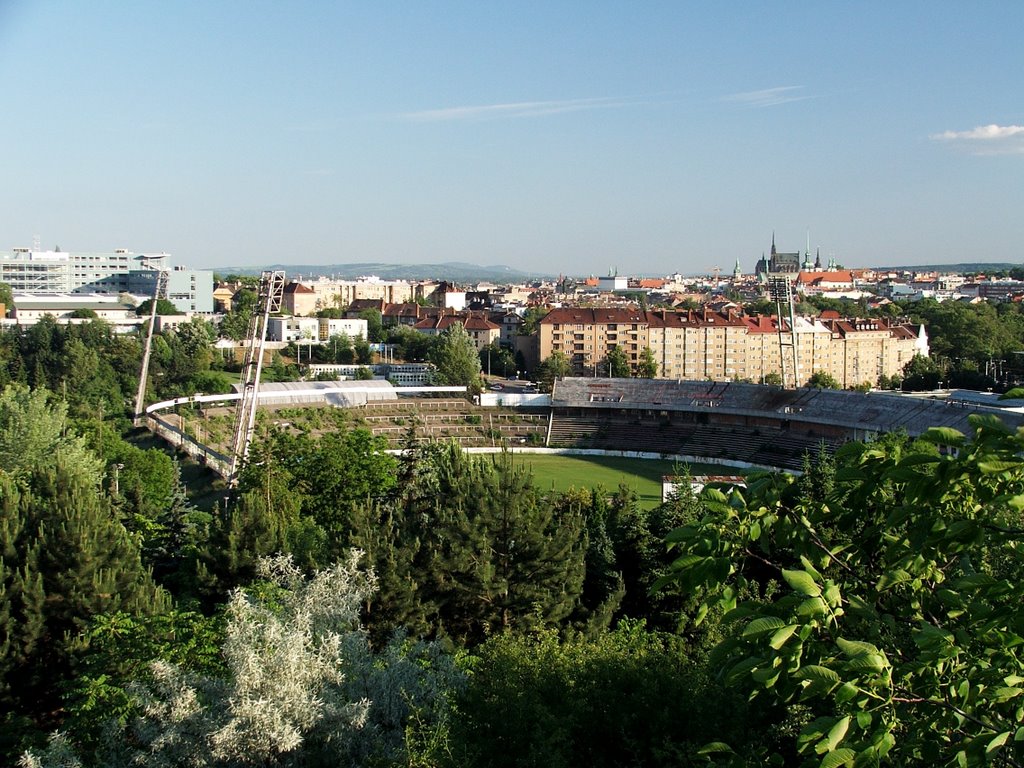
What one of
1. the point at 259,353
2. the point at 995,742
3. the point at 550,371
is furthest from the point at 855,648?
the point at 550,371

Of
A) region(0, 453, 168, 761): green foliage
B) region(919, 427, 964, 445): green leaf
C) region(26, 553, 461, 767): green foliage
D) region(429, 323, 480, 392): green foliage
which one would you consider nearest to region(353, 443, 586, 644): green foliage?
region(0, 453, 168, 761): green foliage

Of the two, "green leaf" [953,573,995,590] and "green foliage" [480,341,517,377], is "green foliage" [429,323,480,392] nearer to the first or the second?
"green foliage" [480,341,517,377]

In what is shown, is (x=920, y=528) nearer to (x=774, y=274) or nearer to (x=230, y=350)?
(x=774, y=274)

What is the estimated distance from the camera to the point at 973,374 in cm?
5066

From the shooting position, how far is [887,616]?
13.2 feet

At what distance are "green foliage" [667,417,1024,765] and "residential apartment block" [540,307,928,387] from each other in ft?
189

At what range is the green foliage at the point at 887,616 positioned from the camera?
320 cm

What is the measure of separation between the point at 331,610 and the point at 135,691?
189 centimetres

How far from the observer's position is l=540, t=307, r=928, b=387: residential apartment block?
61.7m

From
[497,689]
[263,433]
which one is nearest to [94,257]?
[263,433]

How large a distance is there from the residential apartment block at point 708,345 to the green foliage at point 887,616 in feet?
189

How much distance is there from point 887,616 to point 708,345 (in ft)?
195

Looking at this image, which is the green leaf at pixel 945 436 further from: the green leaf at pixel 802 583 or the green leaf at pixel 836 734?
the green leaf at pixel 836 734

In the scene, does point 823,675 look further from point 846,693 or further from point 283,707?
point 283,707
